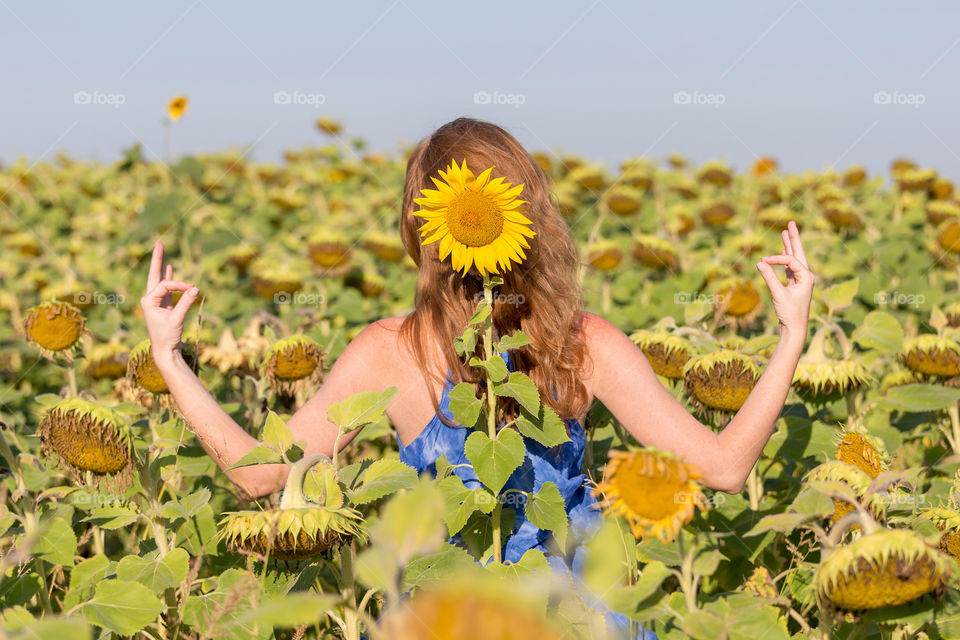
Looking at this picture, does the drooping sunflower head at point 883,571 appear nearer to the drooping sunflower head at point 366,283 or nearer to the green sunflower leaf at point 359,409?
the green sunflower leaf at point 359,409

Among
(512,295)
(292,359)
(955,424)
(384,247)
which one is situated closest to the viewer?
(512,295)

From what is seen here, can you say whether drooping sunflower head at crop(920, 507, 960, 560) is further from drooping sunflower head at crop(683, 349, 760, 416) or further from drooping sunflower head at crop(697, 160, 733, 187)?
drooping sunflower head at crop(697, 160, 733, 187)

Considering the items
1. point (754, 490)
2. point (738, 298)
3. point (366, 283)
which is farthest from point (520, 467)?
point (366, 283)

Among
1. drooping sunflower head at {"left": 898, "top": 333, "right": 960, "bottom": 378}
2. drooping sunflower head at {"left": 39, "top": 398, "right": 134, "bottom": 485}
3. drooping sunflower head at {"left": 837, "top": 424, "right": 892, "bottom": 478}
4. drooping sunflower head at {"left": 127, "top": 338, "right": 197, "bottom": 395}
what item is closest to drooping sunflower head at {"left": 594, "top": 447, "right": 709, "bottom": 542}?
drooping sunflower head at {"left": 837, "top": 424, "right": 892, "bottom": 478}

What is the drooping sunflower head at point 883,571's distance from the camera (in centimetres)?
125

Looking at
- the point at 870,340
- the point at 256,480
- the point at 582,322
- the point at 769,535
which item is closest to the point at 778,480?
the point at 870,340

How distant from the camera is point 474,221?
163 cm

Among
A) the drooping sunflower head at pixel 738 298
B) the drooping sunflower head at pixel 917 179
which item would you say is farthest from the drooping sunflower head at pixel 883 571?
the drooping sunflower head at pixel 917 179

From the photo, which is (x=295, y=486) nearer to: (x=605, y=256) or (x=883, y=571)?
(x=883, y=571)

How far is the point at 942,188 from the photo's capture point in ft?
22.6

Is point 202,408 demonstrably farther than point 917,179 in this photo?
No

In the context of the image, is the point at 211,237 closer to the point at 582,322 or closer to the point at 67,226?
the point at 67,226

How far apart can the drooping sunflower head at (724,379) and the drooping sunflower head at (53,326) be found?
160 cm

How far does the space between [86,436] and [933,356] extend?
217cm
